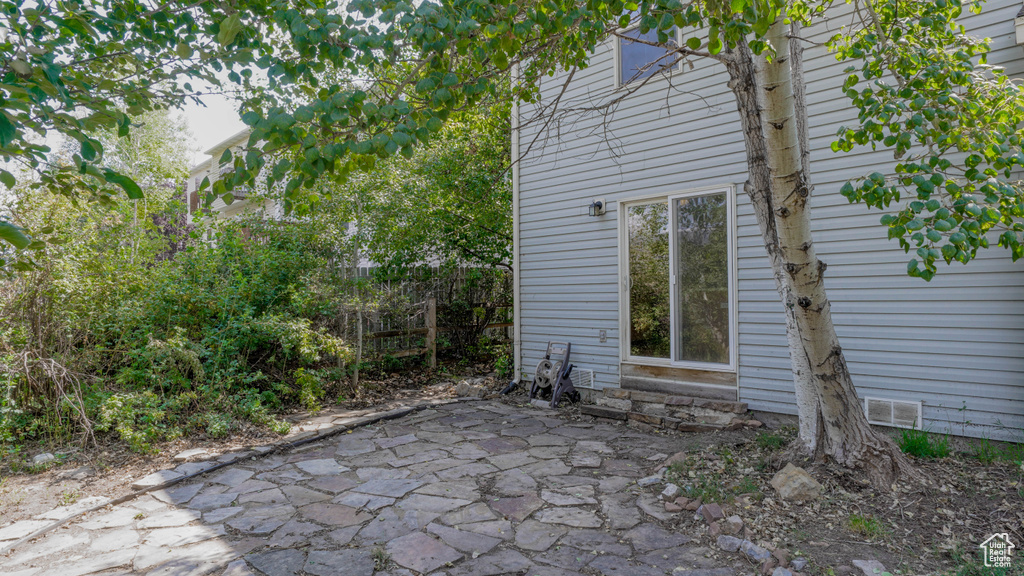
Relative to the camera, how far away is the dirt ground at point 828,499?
2.82 meters

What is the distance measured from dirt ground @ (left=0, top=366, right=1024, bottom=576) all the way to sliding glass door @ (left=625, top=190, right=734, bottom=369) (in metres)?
1.22

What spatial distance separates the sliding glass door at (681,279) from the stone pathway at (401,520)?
1207 mm

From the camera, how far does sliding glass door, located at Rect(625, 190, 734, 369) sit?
552cm

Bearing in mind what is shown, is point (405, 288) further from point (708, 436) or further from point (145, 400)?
point (708, 436)

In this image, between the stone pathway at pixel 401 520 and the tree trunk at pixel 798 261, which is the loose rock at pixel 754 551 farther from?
the tree trunk at pixel 798 261

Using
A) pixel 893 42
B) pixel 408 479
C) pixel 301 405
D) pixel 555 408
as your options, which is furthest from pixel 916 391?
pixel 301 405

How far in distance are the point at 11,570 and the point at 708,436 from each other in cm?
475

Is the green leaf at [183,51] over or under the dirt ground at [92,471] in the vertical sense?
over

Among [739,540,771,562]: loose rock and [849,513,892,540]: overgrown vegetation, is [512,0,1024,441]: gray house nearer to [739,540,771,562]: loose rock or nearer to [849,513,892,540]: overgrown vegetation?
[849,513,892,540]: overgrown vegetation

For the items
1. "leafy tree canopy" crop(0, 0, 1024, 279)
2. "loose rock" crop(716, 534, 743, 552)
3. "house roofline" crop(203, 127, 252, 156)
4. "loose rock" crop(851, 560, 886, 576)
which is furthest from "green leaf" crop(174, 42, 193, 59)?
"house roofline" crop(203, 127, 252, 156)

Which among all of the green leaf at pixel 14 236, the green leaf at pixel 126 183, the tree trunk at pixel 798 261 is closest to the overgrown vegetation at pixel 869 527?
the tree trunk at pixel 798 261

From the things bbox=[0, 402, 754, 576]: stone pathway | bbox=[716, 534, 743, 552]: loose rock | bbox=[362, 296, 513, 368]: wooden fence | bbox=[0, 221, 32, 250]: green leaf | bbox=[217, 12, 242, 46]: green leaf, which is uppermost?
bbox=[217, 12, 242, 46]: green leaf

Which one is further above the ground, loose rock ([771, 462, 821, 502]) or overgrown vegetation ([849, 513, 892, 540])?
loose rock ([771, 462, 821, 502])

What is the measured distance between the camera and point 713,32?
263 cm
